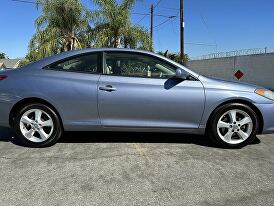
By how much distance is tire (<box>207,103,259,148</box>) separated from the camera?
5.20 m

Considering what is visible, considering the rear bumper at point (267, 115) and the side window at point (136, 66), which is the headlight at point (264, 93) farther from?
the side window at point (136, 66)

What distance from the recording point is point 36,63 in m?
5.34

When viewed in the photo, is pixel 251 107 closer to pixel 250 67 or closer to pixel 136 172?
pixel 136 172

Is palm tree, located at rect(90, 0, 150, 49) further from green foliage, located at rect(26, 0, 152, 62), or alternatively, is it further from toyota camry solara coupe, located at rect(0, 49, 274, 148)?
toyota camry solara coupe, located at rect(0, 49, 274, 148)

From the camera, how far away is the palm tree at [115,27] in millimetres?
20094

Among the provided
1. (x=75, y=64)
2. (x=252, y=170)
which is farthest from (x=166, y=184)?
(x=75, y=64)

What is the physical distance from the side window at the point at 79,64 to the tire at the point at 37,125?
25.0 inches

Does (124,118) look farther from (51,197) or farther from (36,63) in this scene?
(51,197)

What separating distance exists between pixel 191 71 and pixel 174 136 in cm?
126

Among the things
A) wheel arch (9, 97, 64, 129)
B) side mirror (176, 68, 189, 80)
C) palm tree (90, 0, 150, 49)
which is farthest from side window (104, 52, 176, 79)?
palm tree (90, 0, 150, 49)

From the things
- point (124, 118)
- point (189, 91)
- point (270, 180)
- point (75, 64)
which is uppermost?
point (75, 64)

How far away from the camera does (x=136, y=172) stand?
4215mm

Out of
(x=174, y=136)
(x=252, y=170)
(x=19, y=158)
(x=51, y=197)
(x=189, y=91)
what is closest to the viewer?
(x=51, y=197)

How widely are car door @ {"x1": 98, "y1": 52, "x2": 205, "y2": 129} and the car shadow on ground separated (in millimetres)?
499
